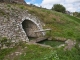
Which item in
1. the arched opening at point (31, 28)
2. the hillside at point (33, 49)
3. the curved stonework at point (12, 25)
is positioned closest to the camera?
the hillside at point (33, 49)

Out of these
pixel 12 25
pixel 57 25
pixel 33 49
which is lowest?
pixel 33 49

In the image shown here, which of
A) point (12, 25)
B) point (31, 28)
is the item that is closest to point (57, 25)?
point (31, 28)

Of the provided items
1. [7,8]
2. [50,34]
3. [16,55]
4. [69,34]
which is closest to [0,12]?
[7,8]

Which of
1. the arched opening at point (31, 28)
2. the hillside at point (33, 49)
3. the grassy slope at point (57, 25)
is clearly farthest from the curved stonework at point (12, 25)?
the grassy slope at point (57, 25)

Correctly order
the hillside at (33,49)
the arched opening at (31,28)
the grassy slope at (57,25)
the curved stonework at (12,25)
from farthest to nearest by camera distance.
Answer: the arched opening at (31,28) → the grassy slope at (57,25) → the curved stonework at (12,25) → the hillside at (33,49)

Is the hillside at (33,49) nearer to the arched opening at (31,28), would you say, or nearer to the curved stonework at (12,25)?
the curved stonework at (12,25)

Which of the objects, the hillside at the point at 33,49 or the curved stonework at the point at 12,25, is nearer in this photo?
the hillside at the point at 33,49

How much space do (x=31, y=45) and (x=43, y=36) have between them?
15.4 feet

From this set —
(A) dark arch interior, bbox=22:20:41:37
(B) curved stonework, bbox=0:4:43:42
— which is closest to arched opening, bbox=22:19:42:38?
(A) dark arch interior, bbox=22:20:41:37

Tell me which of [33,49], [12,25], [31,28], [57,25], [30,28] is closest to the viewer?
[33,49]

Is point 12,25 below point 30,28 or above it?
above

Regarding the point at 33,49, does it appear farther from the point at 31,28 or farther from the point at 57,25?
the point at 57,25

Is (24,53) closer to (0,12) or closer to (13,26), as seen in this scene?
(13,26)

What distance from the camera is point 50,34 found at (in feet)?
56.0
